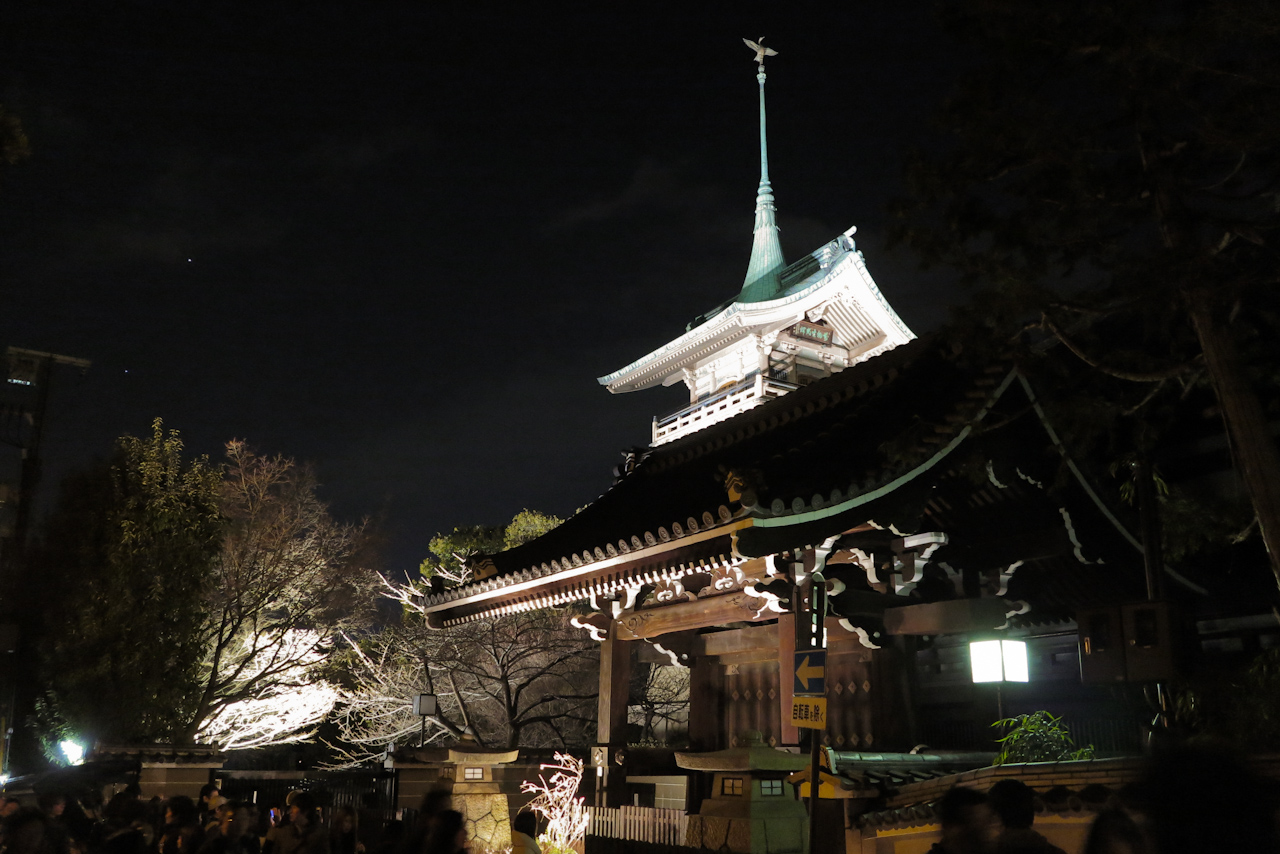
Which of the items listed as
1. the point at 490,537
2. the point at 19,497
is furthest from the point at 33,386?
the point at 490,537

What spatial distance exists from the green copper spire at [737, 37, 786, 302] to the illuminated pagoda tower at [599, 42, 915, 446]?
0.19ft

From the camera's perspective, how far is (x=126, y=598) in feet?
61.9

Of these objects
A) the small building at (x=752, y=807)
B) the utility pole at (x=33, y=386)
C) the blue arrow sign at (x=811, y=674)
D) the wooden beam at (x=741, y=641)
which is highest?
the utility pole at (x=33, y=386)

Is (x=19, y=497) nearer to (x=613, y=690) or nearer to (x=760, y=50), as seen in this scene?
(x=613, y=690)

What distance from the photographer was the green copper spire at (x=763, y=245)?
128 feet

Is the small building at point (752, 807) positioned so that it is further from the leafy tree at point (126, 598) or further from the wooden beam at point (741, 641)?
the leafy tree at point (126, 598)

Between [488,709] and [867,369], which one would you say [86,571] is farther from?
[867,369]

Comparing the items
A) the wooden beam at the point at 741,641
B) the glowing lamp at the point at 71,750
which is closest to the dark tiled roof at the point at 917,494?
the wooden beam at the point at 741,641

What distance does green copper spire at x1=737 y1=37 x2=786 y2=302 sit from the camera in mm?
38938

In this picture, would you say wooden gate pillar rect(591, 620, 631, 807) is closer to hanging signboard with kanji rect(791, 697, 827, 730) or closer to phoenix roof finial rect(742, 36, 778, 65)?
hanging signboard with kanji rect(791, 697, 827, 730)

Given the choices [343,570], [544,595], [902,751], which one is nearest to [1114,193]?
[902,751]

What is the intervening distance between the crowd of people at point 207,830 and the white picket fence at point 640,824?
3147mm

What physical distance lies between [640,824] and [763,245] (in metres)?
33.7

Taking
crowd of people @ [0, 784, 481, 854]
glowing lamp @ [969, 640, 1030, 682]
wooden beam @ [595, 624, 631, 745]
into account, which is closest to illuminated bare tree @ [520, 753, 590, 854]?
wooden beam @ [595, 624, 631, 745]
